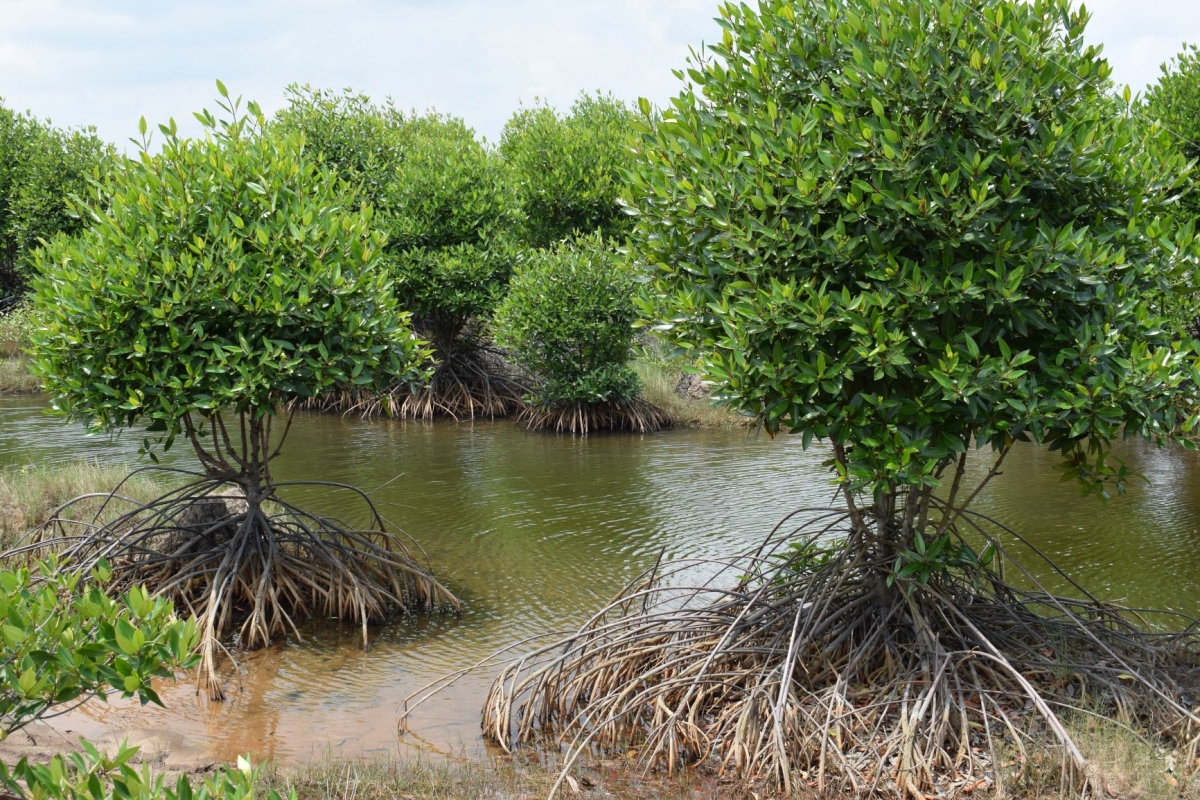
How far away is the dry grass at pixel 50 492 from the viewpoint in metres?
8.73

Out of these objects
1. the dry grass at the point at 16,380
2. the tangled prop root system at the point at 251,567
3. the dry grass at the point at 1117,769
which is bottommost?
the dry grass at the point at 1117,769

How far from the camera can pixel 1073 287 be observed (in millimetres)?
4836

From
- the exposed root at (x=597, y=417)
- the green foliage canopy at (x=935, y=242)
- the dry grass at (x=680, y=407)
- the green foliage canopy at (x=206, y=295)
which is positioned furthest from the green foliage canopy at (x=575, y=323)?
the green foliage canopy at (x=935, y=242)

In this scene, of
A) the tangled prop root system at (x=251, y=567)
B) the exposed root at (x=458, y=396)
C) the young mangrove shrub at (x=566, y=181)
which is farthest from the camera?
the young mangrove shrub at (x=566, y=181)

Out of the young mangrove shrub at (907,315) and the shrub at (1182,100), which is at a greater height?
the shrub at (1182,100)

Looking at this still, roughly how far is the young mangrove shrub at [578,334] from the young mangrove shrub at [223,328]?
845 cm

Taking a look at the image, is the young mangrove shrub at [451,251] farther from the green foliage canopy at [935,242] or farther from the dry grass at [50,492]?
the green foliage canopy at [935,242]

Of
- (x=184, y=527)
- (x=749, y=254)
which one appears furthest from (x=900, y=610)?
(x=184, y=527)

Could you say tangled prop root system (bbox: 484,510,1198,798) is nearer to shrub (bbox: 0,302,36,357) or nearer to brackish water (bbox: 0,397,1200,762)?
brackish water (bbox: 0,397,1200,762)

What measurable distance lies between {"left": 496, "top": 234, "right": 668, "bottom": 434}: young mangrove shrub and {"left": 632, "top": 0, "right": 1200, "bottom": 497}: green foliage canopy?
34.1 ft

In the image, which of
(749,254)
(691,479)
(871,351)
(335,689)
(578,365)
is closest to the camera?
(871,351)

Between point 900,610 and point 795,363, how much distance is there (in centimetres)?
155

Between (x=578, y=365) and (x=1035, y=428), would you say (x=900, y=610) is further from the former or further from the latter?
A: (x=578, y=365)

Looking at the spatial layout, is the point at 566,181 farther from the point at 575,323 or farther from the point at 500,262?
the point at 575,323
